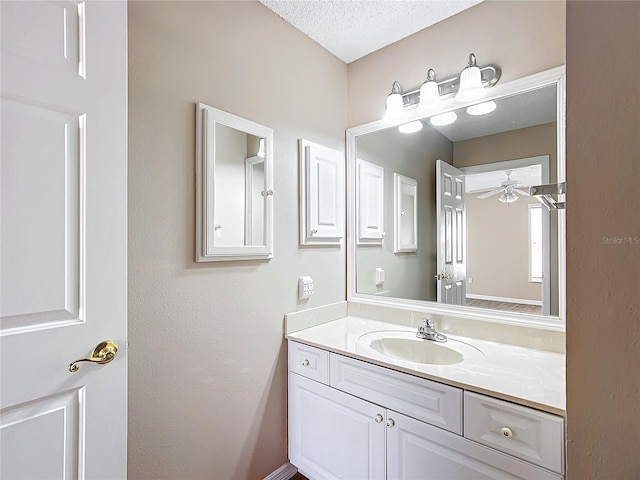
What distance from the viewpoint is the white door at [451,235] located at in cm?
173

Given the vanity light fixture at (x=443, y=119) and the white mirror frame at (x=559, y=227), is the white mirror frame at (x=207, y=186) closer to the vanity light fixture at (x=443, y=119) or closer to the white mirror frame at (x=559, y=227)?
the white mirror frame at (x=559, y=227)

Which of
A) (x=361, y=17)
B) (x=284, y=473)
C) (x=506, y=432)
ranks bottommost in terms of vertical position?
(x=284, y=473)

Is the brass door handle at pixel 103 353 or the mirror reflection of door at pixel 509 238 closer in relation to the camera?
the brass door handle at pixel 103 353

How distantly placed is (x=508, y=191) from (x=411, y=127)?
0.63 meters

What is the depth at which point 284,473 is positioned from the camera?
166cm

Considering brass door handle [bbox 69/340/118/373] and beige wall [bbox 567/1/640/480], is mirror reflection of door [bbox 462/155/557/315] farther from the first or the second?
brass door handle [bbox 69/340/118/373]

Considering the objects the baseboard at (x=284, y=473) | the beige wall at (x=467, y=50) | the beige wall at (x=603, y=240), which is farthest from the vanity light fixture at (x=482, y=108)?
the baseboard at (x=284, y=473)

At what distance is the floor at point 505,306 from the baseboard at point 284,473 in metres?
1.26

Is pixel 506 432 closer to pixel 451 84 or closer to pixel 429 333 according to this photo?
pixel 429 333

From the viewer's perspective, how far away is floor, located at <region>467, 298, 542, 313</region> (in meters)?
1.45

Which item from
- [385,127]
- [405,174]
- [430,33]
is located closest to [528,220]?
[405,174]

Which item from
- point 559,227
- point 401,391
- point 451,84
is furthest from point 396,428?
point 451,84

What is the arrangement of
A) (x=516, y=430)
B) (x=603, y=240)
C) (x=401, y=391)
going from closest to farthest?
(x=603, y=240) < (x=516, y=430) < (x=401, y=391)

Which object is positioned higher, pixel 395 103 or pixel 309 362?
pixel 395 103
